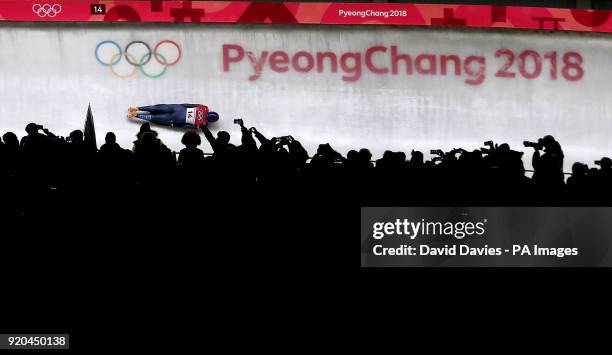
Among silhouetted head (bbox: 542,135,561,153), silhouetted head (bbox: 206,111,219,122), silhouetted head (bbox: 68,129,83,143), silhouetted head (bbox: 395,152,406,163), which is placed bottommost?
silhouetted head (bbox: 395,152,406,163)

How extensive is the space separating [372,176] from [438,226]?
2.85 ft

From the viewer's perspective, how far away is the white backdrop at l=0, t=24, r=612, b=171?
13672mm

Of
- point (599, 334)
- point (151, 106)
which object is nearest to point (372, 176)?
point (599, 334)

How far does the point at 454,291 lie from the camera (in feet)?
22.1

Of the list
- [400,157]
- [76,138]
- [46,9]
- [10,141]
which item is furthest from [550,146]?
[46,9]

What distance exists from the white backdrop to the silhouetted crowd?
5.70 metres

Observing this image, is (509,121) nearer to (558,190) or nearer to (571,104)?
(571,104)

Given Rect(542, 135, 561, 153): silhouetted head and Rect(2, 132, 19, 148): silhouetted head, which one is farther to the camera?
Rect(542, 135, 561, 153): silhouetted head

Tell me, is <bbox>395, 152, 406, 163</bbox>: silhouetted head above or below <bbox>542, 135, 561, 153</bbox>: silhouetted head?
below

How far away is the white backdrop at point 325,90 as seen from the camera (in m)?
13.7

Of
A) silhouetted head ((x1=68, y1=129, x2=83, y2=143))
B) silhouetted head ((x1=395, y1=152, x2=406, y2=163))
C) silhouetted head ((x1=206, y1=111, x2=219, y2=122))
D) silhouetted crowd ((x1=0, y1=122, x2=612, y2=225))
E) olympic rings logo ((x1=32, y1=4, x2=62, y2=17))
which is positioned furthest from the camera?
olympic rings logo ((x1=32, y1=4, x2=62, y2=17))

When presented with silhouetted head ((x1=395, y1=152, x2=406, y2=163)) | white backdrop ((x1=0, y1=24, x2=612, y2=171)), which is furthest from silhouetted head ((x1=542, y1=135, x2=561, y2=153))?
white backdrop ((x1=0, y1=24, x2=612, y2=171))

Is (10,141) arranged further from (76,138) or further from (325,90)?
(325,90)

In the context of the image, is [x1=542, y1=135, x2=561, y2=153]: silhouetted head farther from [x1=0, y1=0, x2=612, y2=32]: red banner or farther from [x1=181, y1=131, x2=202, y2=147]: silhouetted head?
[x1=0, y1=0, x2=612, y2=32]: red banner
